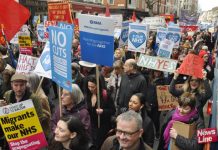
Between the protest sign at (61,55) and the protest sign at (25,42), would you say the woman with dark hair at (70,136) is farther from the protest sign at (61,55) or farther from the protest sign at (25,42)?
the protest sign at (25,42)

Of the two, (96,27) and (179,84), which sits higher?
(96,27)

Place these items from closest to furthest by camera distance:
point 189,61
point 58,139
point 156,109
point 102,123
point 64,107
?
point 58,139 < point 64,107 < point 102,123 < point 189,61 < point 156,109

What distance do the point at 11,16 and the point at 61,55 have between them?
2.75 metres

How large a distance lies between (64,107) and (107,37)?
1.09 meters

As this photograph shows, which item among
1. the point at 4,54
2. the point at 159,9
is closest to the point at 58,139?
the point at 4,54

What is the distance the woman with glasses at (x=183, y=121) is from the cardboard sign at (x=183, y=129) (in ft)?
0.10

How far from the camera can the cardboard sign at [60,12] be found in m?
8.45

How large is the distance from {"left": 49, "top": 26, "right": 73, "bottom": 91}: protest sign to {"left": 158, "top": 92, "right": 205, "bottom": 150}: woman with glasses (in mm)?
1282

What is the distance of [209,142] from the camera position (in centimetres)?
370

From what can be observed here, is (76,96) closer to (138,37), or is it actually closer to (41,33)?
(138,37)

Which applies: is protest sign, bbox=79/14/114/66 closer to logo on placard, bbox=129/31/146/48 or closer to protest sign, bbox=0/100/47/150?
protest sign, bbox=0/100/47/150

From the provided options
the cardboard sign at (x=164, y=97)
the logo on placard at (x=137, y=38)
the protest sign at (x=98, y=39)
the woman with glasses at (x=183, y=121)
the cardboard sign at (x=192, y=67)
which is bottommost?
the cardboard sign at (x=164, y=97)

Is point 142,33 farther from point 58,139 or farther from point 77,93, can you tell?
point 58,139

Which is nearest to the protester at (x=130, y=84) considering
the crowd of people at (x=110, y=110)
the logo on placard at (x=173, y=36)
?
the crowd of people at (x=110, y=110)
